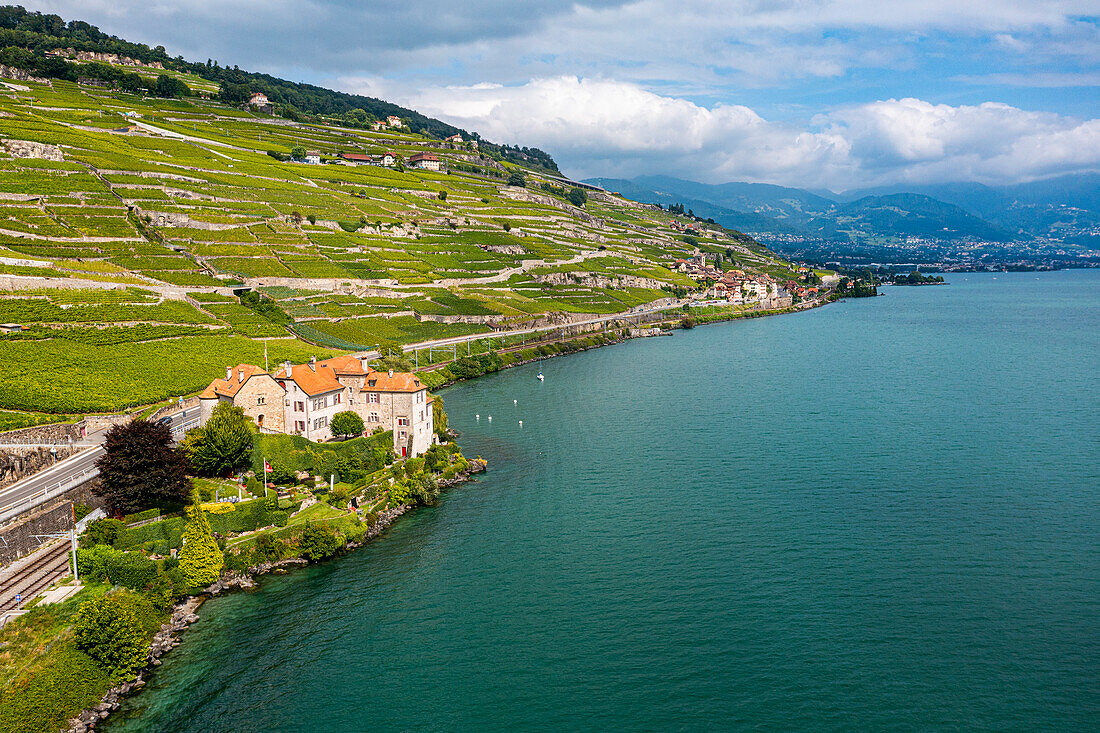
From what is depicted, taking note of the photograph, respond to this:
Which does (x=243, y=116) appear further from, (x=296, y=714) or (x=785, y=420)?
(x=296, y=714)

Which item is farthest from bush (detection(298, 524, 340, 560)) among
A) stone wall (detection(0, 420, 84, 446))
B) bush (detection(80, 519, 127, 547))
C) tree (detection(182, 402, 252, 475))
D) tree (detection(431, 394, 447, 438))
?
tree (detection(431, 394, 447, 438))

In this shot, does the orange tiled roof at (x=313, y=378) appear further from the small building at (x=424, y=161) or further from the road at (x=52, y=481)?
the small building at (x=424, y=161)

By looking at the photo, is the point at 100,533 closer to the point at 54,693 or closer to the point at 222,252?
the point at 54,693

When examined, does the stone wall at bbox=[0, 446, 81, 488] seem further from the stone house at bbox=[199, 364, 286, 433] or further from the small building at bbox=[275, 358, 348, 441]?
the small building at bbox=[275, 358, 348, 441]

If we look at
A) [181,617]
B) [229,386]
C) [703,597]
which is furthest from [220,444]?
[703,597]

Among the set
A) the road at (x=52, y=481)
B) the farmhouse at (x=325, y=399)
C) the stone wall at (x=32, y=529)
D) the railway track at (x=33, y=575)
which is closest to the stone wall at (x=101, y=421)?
the road at (x=52, y=481)

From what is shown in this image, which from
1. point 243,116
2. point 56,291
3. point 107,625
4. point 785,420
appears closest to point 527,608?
point 107,625
